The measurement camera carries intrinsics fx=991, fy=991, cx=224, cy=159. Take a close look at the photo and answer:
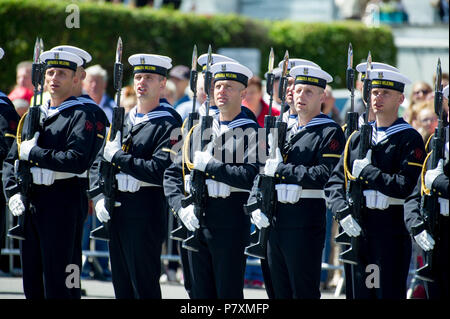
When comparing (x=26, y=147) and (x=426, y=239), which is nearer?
(x=426, y=239)

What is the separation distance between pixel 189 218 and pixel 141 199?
534 mm

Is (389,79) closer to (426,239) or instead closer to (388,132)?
(388,132)

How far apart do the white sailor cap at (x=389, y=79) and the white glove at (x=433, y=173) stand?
2.78 ft

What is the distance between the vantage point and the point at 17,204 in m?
7.86

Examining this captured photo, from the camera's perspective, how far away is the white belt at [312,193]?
7582 mm

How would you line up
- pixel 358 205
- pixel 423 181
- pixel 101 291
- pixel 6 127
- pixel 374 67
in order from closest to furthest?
1. pixel 423 181
2. pixel 358 205
3. pixel 374 67
4. pixel 6 127
5. pixel 101 291

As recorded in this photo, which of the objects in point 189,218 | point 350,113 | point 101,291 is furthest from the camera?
point 101,291

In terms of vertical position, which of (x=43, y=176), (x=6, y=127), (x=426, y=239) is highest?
(x=6, y=127)

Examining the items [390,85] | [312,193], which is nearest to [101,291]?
[312,193]

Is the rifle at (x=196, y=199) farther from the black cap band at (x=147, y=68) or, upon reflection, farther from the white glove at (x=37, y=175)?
the white glove at (x=37, y=175)

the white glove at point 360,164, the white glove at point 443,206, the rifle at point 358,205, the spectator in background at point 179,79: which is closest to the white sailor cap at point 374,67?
the rifle at point 358,205

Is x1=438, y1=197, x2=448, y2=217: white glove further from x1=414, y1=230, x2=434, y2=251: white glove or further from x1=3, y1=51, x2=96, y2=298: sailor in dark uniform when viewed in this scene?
x1=3, y1=51, x2=96, y2=298: sailor in dark uniform

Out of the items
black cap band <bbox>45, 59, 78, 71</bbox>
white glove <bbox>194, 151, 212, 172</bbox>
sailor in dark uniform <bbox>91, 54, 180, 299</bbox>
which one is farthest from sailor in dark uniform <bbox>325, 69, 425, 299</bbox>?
black cap band <bbox>45, 59, 78, 71</bbox>

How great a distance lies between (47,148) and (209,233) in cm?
154
